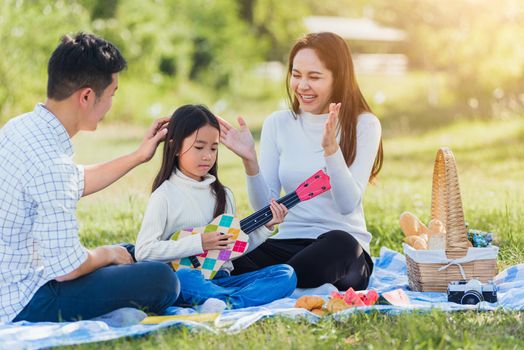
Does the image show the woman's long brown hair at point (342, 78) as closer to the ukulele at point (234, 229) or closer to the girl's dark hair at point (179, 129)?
the ukulele at point (234, 229)

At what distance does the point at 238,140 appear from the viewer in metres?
4.37

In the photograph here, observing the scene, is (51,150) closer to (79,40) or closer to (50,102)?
(50,102)

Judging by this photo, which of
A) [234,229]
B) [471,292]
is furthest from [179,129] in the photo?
[471,292]

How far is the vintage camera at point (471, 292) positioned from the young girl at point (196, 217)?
0.76 metres

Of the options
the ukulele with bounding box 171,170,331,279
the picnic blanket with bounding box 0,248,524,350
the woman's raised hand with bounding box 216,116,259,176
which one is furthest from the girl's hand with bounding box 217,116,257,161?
the picnic blanket with bounding box 0,248,524,350

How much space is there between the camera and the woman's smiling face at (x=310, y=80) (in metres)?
4.61

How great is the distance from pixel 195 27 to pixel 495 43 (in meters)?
11.7

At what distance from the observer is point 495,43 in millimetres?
14102

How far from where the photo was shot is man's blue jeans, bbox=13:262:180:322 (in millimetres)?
3660

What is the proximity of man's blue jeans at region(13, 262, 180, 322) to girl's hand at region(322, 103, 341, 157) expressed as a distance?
3.25ft

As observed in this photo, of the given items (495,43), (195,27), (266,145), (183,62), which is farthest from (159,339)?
(195,27)

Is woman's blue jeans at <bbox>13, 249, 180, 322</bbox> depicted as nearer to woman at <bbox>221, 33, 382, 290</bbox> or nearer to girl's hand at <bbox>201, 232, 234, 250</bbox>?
girl's hand at <bbox>201, 232, 234, 250</bbox>

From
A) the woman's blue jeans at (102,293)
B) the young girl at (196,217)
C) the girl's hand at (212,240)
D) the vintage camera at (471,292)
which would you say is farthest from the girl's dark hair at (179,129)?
the vintage camera at (471,292)

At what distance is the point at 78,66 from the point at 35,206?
0.61 m
